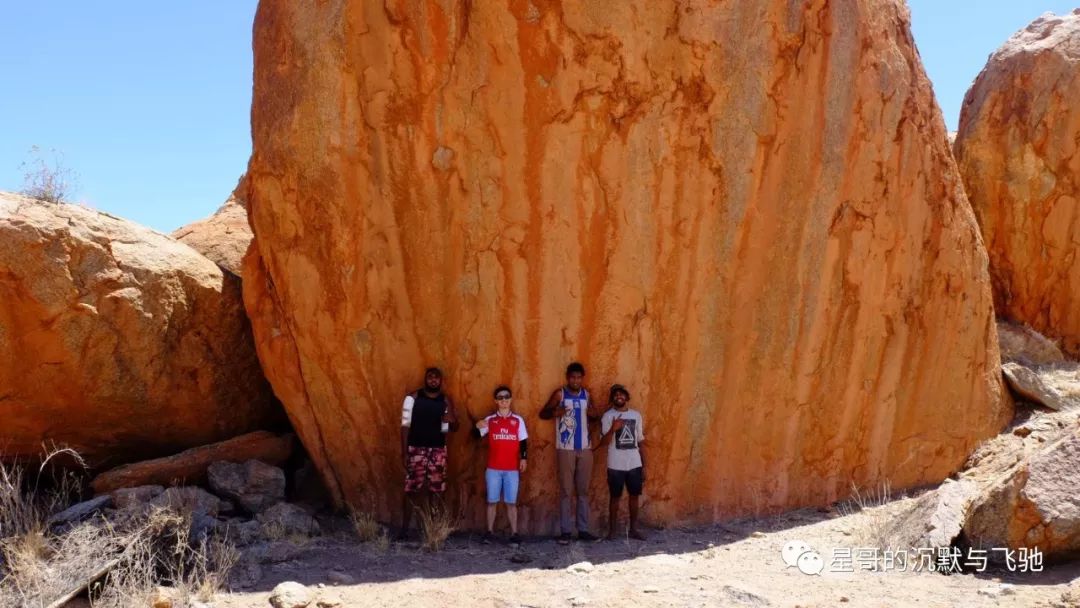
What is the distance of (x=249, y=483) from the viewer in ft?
20.4

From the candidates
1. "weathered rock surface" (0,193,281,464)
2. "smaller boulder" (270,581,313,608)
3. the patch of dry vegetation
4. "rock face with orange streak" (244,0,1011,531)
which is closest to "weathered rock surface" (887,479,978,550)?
"rock face with orange streak" (244,0,1011,531)

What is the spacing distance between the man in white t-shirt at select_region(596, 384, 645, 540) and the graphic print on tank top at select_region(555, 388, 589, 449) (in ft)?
0.49

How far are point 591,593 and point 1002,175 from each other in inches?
300

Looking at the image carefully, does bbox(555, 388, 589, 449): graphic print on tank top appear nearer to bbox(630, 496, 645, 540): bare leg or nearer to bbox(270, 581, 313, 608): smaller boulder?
bbox(630, 496, 645, 540): bare leg

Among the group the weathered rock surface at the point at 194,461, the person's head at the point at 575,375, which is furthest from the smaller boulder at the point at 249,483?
the person's head at the point at 575,375

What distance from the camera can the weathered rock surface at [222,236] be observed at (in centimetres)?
745

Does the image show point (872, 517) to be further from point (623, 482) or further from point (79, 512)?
point (79, 512)

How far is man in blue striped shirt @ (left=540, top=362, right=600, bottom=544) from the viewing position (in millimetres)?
5805

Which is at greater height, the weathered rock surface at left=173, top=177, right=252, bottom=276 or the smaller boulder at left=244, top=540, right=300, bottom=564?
the weathered rock surface at left=173, top=177, right=252, bottom=276

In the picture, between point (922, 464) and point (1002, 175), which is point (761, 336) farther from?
point (1002, 175)

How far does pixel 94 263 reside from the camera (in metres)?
5.98

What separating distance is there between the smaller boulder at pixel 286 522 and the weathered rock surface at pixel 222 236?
2164 millimetres

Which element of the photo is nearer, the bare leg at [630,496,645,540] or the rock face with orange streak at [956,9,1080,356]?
the bare leg at [630,496,645,540]

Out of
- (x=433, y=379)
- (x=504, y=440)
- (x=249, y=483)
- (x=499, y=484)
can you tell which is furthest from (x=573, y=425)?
(x=249, y=483)
